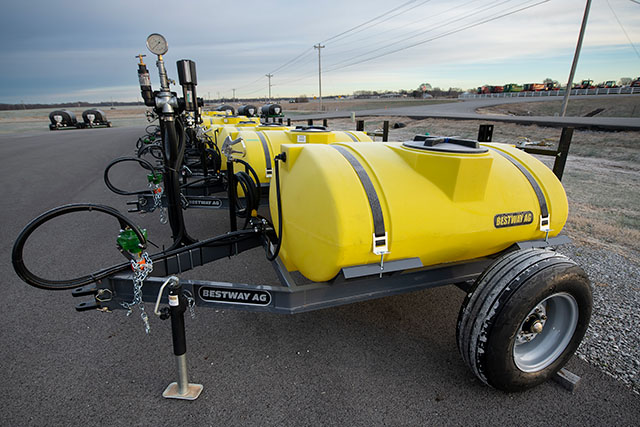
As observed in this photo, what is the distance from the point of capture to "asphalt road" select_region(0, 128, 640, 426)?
2330mm

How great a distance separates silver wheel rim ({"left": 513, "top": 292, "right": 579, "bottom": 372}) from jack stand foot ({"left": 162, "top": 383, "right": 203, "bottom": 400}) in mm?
2214

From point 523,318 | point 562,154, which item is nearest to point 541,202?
point 523,318

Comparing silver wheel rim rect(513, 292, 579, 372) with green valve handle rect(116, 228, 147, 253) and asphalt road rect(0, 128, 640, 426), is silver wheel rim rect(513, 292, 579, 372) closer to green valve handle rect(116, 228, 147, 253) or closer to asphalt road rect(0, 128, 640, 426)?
asphalt road rect(0, 128, 640, 426)


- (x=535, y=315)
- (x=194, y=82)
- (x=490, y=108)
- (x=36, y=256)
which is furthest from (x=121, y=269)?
(x=490, y=108)

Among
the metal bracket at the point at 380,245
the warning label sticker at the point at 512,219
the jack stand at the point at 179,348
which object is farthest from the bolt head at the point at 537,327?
the jack stand at the point at 179,348

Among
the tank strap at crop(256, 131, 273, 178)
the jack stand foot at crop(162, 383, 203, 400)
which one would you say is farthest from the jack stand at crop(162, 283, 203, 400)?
the tank strap at crop(256, 131, 273, 178)

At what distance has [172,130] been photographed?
377 cm

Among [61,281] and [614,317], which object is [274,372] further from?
[614,317]

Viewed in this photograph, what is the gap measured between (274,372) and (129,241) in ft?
4.64

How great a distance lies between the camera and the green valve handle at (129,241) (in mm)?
2363

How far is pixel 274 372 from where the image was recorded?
8.86 ft

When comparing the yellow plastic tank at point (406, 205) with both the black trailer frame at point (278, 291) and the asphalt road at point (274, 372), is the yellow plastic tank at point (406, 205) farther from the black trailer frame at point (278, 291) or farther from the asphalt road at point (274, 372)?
the asphalt road at point (274, 372)

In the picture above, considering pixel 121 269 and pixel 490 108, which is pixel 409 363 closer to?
pixel 121 269

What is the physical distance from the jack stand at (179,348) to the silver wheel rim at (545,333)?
225 centimetres
